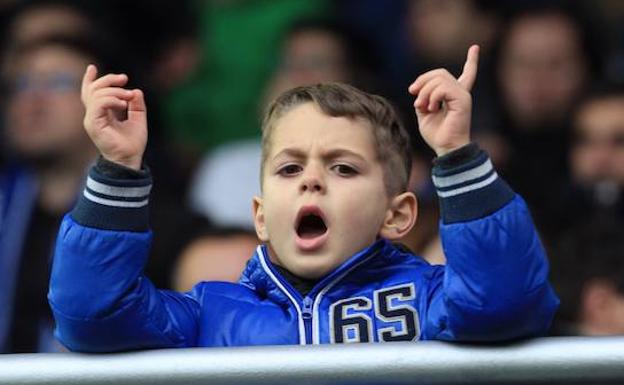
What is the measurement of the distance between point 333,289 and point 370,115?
304 millimetres

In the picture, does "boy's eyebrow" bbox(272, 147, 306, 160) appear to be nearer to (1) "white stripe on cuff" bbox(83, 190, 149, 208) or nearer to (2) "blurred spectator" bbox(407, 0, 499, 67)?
(1) "white stripe on cuff" bbox(83, 190, 149, 208)

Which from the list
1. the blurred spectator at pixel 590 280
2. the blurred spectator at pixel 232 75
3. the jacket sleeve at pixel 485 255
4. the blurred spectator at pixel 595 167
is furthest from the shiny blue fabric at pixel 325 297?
the blurred spectator at pixel 232 75

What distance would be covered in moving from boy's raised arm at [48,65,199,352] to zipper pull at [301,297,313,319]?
24 cm

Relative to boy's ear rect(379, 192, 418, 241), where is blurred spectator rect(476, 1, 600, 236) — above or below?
above

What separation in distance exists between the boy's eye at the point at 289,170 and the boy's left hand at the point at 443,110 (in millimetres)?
328

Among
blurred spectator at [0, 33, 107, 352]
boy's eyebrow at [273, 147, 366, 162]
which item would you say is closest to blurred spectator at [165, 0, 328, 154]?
blurred spectator at [0, 33, 107, 352]

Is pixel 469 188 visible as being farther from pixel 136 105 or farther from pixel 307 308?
pixel 136 105

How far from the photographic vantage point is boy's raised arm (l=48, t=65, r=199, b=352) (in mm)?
2580

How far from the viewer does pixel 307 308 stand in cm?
278

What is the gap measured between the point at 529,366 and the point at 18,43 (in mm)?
3707

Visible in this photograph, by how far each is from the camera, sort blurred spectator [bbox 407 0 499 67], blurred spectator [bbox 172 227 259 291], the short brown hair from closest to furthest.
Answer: the short brown hair
blurred spectator [bbox 172 227 259 291]
blurred spectator [bbox 407 0 499 67]

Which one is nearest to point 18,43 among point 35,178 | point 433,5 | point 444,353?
point 35,178

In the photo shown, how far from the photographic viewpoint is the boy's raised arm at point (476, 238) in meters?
2.48

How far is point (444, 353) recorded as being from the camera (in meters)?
2.36
